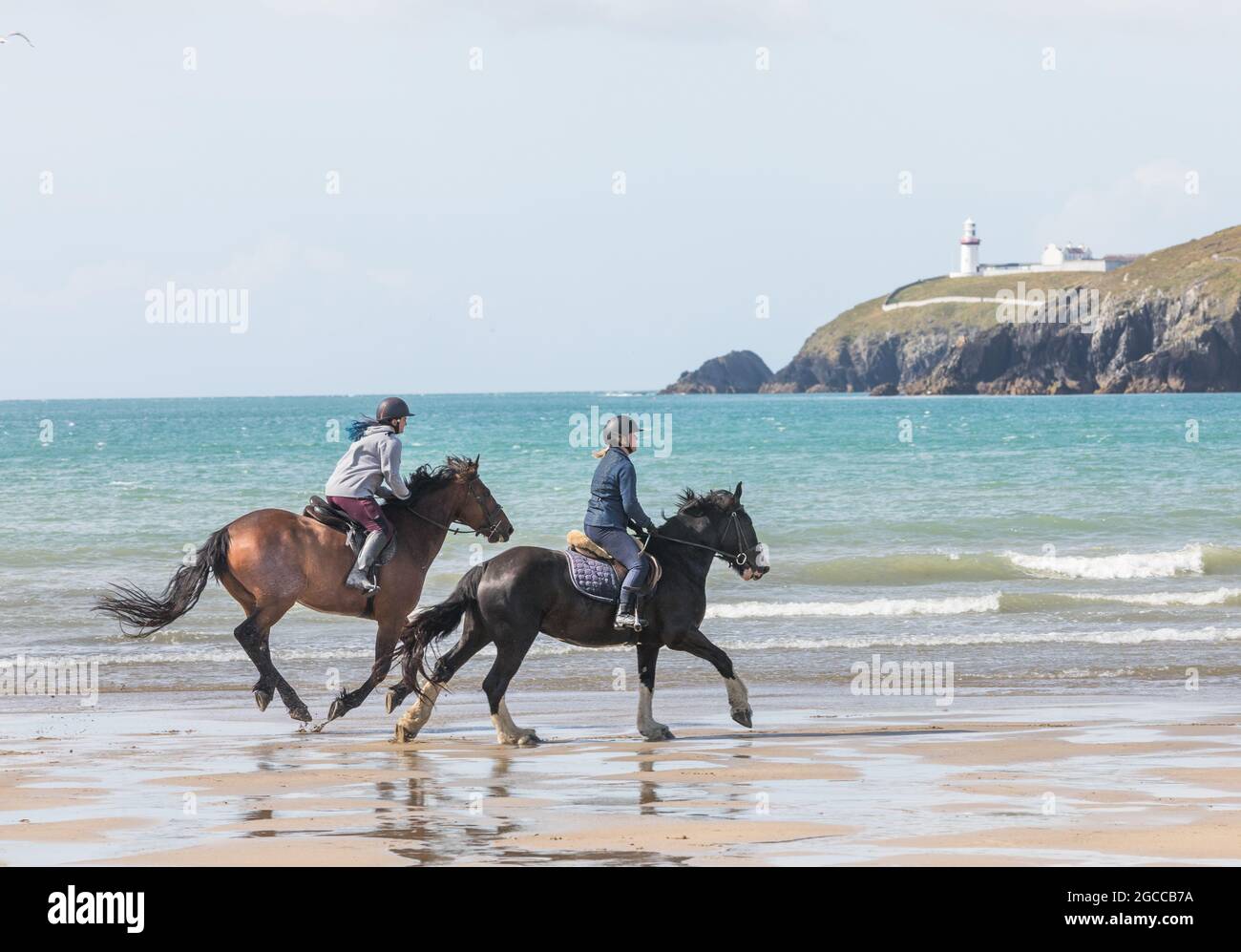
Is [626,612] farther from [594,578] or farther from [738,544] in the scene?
[738,544]

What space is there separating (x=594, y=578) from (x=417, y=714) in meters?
1.65

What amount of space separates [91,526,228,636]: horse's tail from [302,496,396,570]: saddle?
0.75 meters

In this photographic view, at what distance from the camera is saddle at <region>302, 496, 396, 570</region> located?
13.5 metres

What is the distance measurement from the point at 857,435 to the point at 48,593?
5882 centimetres

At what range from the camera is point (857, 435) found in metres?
80.8

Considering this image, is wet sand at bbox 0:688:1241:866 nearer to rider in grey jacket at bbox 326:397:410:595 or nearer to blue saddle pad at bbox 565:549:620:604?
blue saddle pad at bbox 565:549:620:604

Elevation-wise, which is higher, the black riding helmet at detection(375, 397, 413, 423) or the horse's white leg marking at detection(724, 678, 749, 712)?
the black riding helmet at detection(375, 397, 413, 423)

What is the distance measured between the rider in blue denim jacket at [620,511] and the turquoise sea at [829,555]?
11.7ft

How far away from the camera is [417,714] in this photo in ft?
40.8

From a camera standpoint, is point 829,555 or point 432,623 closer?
point 432,623

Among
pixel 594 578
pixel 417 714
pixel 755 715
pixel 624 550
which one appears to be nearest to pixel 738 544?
pixel 624 550

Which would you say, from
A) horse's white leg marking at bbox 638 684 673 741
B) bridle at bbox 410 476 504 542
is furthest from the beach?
bridle at bbox 410 476 504 542
